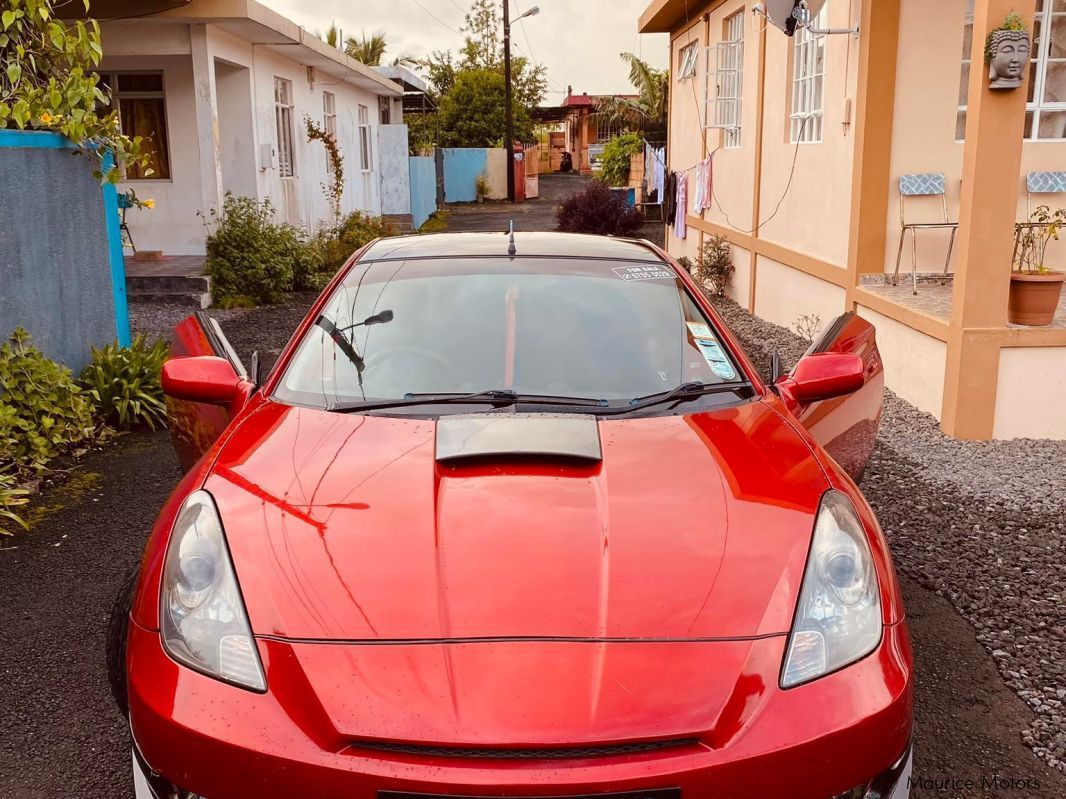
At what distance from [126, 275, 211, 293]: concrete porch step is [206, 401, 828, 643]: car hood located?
397 inches

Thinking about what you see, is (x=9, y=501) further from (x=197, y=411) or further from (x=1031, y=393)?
(x=1031, y=393)

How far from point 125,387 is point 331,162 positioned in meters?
13.3

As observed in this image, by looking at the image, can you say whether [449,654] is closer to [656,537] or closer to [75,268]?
[656,537]

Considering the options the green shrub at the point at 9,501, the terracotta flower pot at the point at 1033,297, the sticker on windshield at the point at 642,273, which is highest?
the sticker on windshield at the point at 642,273

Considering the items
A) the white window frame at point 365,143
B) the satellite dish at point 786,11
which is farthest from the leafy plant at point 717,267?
the white window frame at point 365,143

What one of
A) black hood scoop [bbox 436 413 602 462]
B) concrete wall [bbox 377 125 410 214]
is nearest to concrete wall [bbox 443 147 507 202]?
concrete wall [bbox 377 125 410 214]

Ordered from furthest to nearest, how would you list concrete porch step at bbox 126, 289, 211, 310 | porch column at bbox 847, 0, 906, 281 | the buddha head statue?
concrete porch step at bbox 126, 289, 211, 310 → porch column at bbox 847, 0, 906, 281 → the buddha head statue

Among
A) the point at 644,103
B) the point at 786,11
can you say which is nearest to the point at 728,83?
the point at 786,11

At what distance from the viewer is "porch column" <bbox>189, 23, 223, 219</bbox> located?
492 inches

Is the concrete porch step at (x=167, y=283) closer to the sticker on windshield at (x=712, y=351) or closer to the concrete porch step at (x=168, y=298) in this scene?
the concrete porch step at (x=168, y=298)

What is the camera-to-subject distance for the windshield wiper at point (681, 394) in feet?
10.1

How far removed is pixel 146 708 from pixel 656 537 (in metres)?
1.21

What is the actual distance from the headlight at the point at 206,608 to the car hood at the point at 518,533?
0.13ft

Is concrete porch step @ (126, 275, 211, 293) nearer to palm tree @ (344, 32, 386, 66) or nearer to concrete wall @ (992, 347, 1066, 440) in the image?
concrete wall @ (992, 347, 1066, 440)
